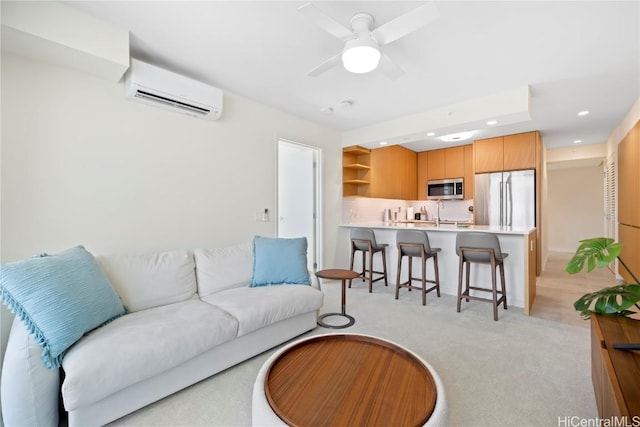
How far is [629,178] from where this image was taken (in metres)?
3.78

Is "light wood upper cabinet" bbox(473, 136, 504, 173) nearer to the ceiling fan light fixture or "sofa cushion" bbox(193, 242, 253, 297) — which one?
the ceiling fan light fixture

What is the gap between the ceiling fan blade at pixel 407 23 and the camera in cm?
153

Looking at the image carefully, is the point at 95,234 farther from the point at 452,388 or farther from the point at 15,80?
the point at 452,388

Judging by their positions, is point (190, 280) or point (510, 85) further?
point (510, 85)

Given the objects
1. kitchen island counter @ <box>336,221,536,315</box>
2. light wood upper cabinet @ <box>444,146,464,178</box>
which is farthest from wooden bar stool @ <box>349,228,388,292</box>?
light wood upper cabinet @ <box>444,146,464,178</box>

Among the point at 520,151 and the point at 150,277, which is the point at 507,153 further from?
the point at 150,277

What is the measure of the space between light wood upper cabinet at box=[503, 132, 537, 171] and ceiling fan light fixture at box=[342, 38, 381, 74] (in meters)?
4.12

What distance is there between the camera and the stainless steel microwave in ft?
19.2

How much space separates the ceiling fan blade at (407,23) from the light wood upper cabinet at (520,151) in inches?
165

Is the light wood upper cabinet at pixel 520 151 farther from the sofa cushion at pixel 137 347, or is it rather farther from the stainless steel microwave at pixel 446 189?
the sofa cushion at pixel 137 347

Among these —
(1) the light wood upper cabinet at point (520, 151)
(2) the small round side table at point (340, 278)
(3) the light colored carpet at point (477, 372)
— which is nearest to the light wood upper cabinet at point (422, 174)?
(1) the light wood upper cabinet at point (520, 151)

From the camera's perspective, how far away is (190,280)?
95.0 inches

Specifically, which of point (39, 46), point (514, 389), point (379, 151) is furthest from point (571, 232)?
point (39, 46)

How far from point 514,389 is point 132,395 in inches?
92.1
